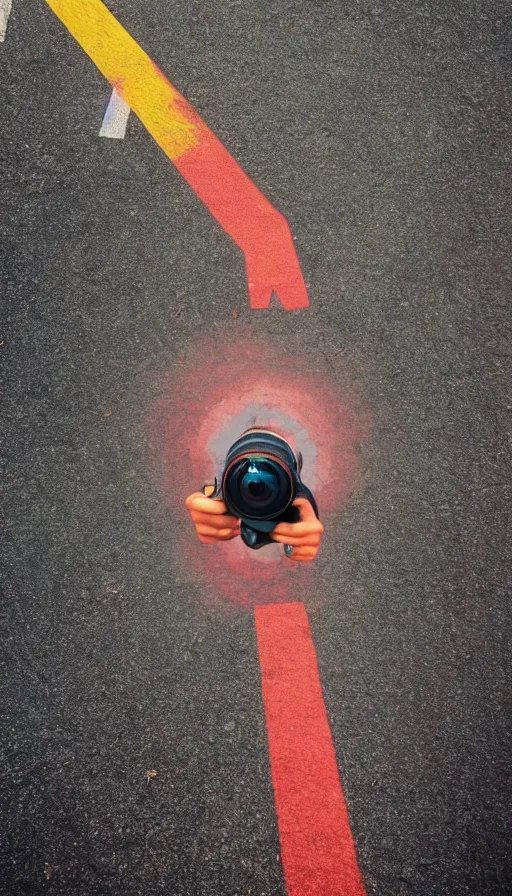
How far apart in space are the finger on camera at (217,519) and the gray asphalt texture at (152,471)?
0.87 metres

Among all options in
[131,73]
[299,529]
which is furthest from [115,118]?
[299,529]

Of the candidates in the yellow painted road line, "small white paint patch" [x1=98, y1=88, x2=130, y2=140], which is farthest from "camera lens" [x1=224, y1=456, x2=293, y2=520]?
"small white paint patch" [x1=98, y1=88, x2=130, y2=140]

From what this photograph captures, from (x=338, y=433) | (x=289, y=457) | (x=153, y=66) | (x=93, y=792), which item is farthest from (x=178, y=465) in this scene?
(x=153, y=66)

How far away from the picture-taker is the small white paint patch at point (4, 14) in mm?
3639

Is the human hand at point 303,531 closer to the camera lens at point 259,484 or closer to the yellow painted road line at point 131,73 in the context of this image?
the camera lens at point 259,484

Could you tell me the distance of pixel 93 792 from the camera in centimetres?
282

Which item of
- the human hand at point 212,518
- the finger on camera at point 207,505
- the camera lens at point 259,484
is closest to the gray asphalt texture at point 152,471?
the human hand at point 212,518

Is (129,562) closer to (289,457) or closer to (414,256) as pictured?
(289,457)

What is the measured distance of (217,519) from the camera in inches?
87.4

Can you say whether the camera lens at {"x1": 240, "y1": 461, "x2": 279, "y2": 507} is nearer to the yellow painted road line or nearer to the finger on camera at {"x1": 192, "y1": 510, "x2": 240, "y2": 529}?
the finger on camera at {"x1": 192, "y1": 510, "x2": 240, "y2": 529}

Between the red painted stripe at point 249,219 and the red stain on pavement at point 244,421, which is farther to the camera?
the red painted stripe at point 249,219

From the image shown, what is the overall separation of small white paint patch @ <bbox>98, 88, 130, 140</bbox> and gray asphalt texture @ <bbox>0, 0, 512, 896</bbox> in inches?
2.1

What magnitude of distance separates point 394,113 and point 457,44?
613mm

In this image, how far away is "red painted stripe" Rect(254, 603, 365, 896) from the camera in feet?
9.02
